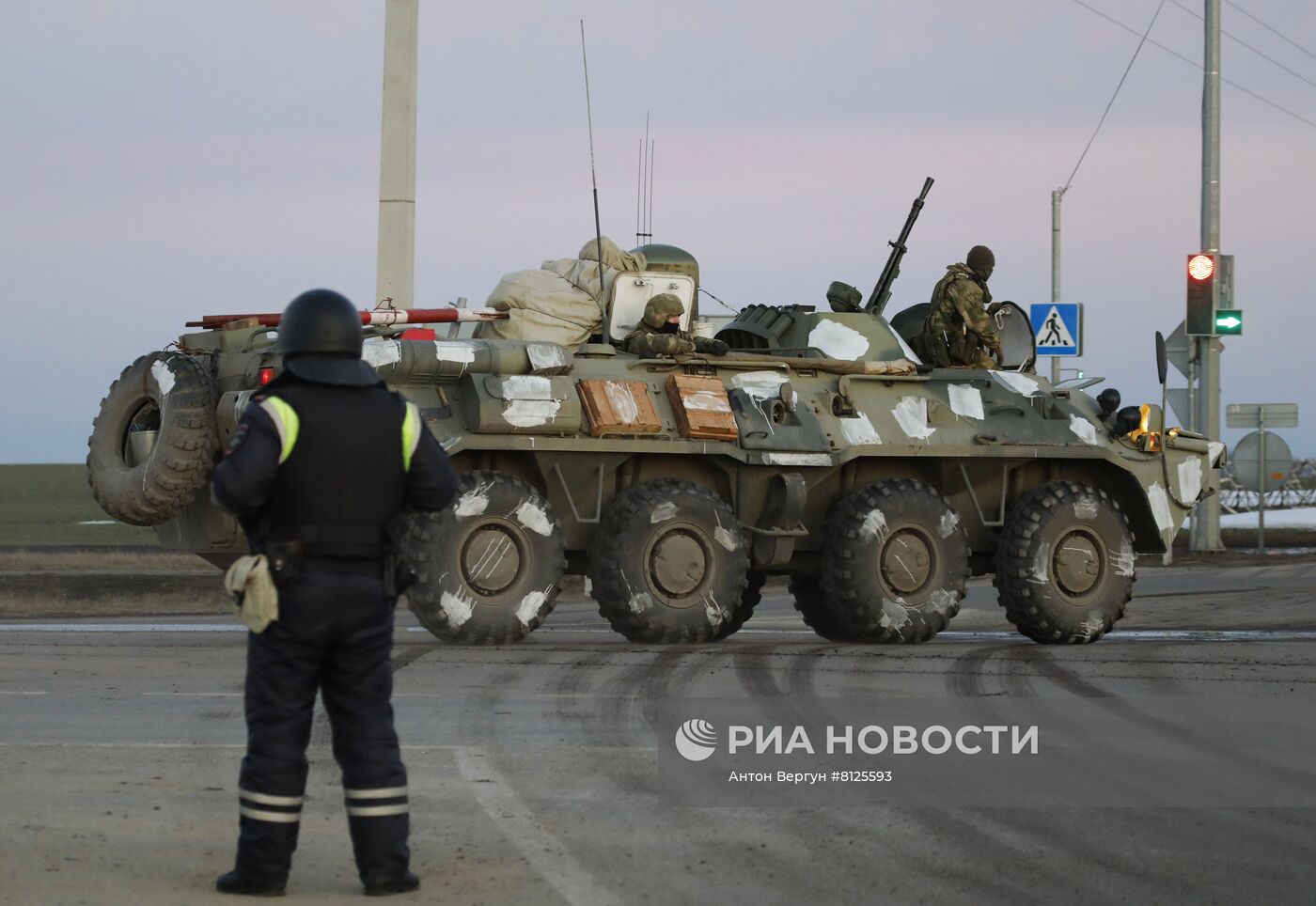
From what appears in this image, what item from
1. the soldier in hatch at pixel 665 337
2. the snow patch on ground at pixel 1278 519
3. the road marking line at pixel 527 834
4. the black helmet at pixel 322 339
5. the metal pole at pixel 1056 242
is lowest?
the road marking line at pixel 527 834

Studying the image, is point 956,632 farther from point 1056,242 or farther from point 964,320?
point 1056,242

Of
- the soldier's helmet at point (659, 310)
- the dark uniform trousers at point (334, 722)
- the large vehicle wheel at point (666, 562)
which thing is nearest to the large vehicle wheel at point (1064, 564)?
the large vehicle wheel at point (666, 562)

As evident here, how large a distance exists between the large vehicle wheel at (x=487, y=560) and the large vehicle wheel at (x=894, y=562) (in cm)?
218

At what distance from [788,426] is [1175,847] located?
8253 mm

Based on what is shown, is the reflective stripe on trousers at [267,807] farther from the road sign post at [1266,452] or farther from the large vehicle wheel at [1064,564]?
the road sign post at [1266,452]

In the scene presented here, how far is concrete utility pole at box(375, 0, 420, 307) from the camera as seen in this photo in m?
25.5

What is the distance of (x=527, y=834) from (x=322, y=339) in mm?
1943

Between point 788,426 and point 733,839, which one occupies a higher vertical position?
point 788,426

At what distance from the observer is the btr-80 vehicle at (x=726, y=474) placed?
1449cm

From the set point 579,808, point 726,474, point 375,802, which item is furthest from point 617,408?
point 375,802

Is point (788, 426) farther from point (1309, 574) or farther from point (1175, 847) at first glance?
point (1309, 574)

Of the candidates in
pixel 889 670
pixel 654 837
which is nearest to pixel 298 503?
pixel 654 837

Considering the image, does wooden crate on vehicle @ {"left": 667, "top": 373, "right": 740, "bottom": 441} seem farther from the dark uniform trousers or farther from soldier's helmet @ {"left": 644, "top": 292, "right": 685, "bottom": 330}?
the dark uniform trousers

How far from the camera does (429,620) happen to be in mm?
14305
